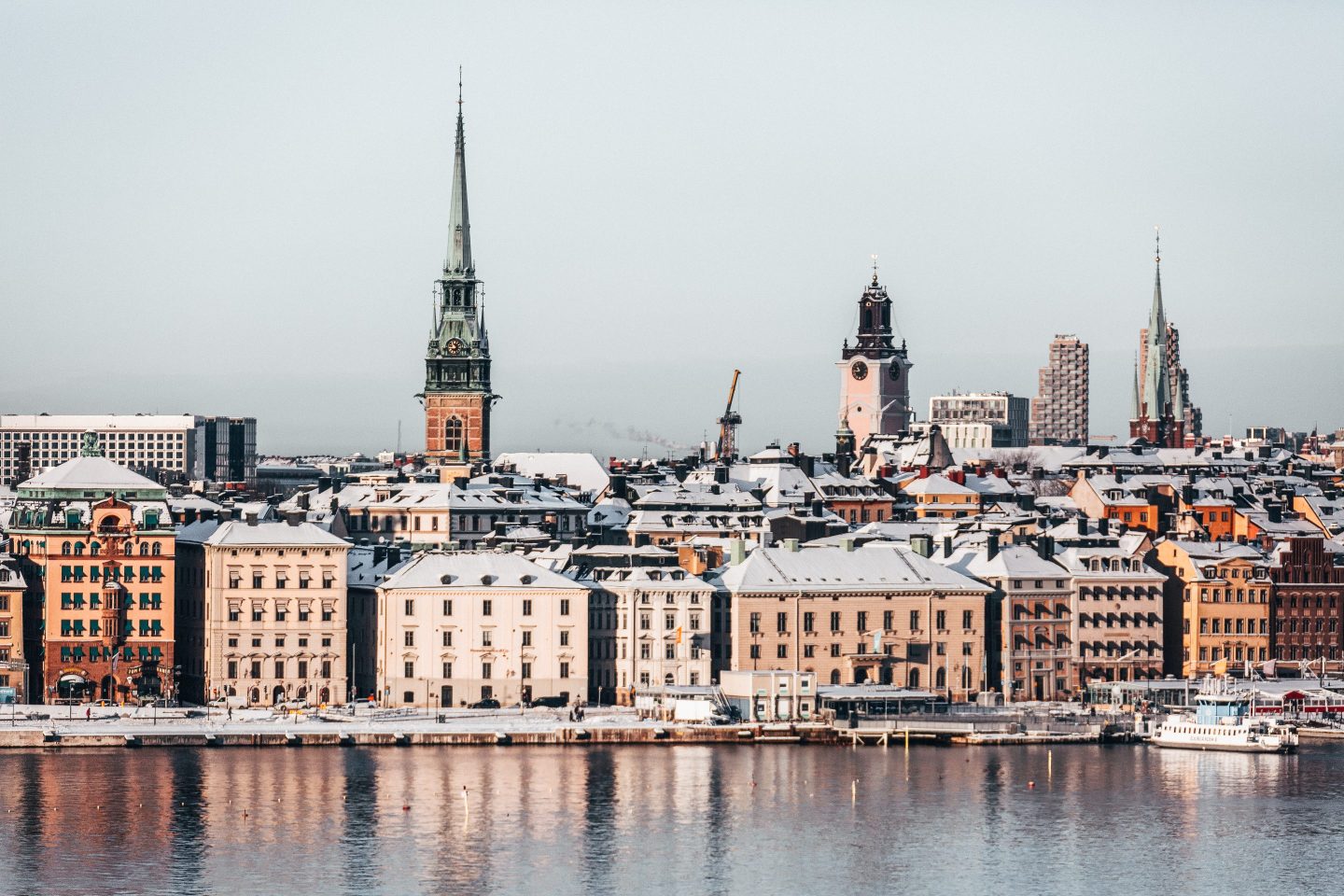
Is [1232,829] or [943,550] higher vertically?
[943,550]

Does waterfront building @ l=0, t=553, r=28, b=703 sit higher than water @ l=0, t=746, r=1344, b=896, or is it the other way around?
waterfront building @ l=0, t=553, r=28, b=703

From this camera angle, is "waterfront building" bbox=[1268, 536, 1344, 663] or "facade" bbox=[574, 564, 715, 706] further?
"waterfront building" bbox=[1268, 536, 1344, 663]

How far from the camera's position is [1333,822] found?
308ft

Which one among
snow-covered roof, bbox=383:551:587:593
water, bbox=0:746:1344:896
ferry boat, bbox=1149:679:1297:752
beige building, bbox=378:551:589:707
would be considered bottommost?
water, bbox=0:746:1344:896

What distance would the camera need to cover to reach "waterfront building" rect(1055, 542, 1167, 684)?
124 meters

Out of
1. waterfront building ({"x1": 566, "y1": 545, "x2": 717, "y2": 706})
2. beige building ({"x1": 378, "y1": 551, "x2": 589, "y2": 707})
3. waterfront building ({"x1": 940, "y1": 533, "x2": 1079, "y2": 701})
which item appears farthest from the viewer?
waterfront building ({"x1": 940, "y1": 533, "x2": 1079, "y2": 701})

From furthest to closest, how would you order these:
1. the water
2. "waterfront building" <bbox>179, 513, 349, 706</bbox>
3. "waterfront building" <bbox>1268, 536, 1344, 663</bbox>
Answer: "waterfront building" <bbox>1268, 536, 1344, 663</bbox>
"waterfront building" <bbox>179, 513, 349, 706</bbox>
the water

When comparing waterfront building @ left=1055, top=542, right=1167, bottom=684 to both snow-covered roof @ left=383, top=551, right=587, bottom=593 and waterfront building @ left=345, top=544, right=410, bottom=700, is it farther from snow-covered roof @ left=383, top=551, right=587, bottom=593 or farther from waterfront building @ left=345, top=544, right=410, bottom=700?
waterfront building @ left=345, top=544, right=410, bottom=700

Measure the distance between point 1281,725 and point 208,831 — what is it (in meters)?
44.4

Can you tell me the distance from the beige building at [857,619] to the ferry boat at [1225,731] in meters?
9.16

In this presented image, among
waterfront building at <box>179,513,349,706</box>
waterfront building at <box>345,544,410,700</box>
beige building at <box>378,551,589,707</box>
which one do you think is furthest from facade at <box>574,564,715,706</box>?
waterfront building at <box>179,513,349,706</box>

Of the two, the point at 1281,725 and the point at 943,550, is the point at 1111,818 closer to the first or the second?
the point at 1281,725

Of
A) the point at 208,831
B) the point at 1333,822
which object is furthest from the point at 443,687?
the point at 1333,822

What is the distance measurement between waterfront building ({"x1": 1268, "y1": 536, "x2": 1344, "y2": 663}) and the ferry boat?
14513mm
